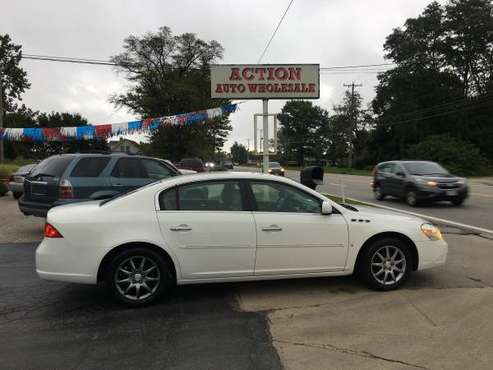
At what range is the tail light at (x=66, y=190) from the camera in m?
8.51

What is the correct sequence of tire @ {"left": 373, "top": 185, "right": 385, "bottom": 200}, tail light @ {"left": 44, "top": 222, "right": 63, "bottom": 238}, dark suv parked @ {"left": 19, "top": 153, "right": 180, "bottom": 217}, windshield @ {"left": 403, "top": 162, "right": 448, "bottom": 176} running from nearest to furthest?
tail light @ {"left": 44, "top": 222, "right": 63, "bottom": 238} < dark suv parked @ {"left": 19, "top": 153, "right": 180, "bottom": 217} < windshield @ {"left": 403, "top": 162, "right": 448, "bottom": 176} < tire @ {"left": 373, "top": 185, "right": 385, "bottom": 200}

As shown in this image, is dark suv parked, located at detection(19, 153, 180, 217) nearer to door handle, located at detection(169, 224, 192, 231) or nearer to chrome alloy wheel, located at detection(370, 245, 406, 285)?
door handle, located at detection(169, 224, 192, 231)

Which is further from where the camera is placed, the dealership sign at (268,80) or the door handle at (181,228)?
the dealership sign at (268,80)

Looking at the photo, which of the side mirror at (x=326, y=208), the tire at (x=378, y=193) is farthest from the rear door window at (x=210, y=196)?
the tire at (x=378, y=193)

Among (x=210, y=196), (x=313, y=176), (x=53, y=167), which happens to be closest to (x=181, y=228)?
(x=210, y=196)

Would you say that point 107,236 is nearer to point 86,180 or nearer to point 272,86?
point 86,180

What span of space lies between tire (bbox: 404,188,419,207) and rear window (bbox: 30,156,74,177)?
34.6ft

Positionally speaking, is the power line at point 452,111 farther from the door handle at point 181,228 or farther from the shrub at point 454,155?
the door handle at point 181,228

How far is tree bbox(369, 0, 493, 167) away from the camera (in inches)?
2253

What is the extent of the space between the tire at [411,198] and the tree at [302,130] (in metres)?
99.5

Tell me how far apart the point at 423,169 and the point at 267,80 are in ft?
20.6

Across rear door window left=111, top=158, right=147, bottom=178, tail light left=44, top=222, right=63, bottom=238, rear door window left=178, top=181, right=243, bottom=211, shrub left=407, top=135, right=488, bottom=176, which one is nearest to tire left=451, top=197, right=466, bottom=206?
rear door window left=111, top=158, right=147, bottom=178

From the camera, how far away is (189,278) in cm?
497

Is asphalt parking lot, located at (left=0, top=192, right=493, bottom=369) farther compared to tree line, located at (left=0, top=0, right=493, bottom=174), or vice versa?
tree line, located at (left=0, top=0, right=493, bottom=174)
